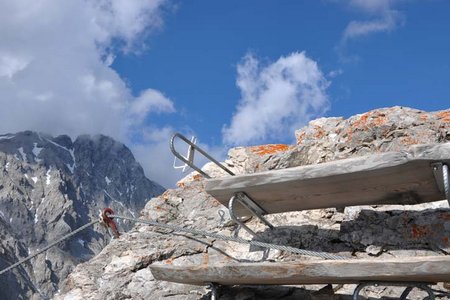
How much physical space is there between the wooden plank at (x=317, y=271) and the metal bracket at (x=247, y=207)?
39.3 inches

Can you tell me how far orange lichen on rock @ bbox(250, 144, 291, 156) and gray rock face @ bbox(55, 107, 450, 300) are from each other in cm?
3


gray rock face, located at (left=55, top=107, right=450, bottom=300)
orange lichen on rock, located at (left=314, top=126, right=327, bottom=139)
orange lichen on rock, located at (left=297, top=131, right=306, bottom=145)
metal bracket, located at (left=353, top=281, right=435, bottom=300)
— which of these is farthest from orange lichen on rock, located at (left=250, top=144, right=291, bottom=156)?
metal bracket, located at (left=353, top=281, right=435, bottom=300)

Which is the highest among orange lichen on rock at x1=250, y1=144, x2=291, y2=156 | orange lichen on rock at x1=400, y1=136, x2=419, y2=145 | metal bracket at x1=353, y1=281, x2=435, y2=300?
orange lichen on rock at x1=250, y1=144, x2=291, y2=156

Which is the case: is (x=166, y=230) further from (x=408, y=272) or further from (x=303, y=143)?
(x=408, y=272)

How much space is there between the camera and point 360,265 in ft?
17.2

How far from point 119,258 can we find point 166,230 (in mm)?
893

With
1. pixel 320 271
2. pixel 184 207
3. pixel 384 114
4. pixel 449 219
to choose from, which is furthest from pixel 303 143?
pixel 320 271

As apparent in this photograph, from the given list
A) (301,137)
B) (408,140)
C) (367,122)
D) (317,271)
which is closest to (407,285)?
(317,271)

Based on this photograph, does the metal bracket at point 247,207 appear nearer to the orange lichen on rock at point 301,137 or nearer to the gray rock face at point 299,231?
the gray rock face at point 299,231

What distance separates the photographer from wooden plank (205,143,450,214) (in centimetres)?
593

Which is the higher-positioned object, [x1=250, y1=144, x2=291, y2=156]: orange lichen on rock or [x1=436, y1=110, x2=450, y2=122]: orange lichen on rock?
[x1=436, y1=110, x2=450, y2=122]: orange lichen on rock

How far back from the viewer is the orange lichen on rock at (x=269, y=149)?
10.3 meters

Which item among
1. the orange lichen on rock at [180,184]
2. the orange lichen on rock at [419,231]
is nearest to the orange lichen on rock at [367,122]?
the orange lichen on rock at [419,231]

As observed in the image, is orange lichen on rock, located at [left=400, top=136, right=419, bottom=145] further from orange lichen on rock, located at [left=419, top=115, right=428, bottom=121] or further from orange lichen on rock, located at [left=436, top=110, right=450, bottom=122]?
orange lichen on rock, located at [left=436, top=110, right=450, bottom=122]
